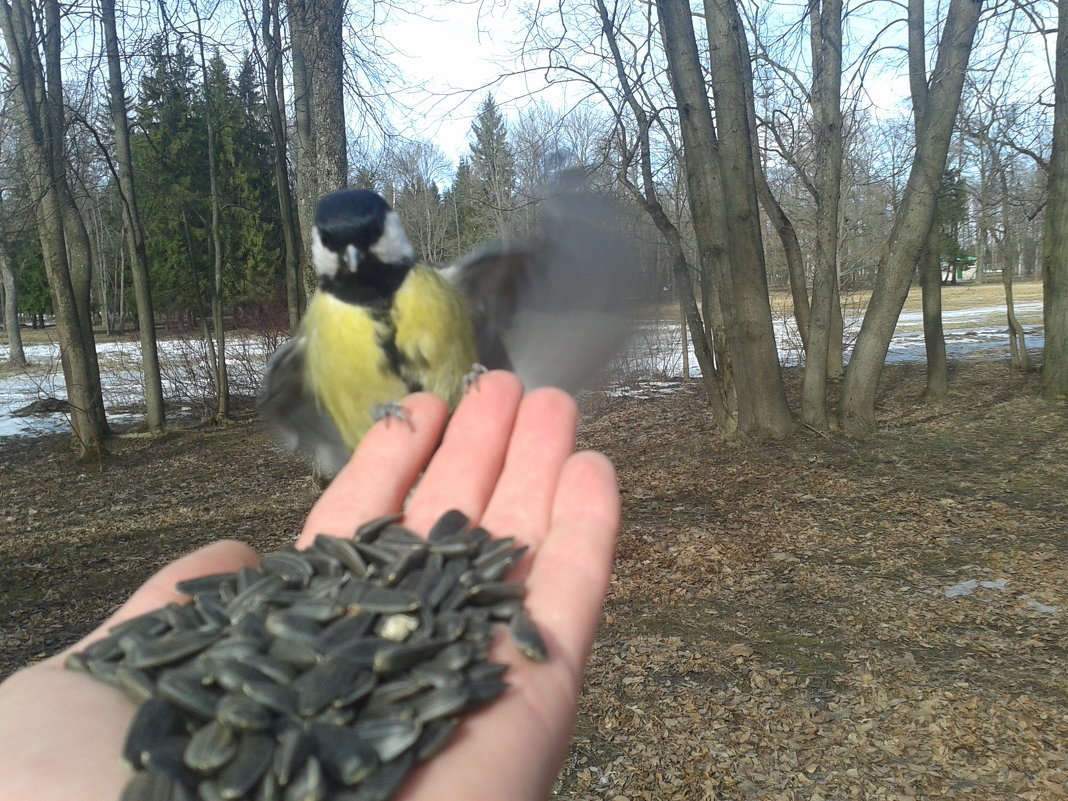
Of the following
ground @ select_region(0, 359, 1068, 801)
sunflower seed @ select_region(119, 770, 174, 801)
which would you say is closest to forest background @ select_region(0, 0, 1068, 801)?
ground @ select_region(0, 359, 1068, 801)

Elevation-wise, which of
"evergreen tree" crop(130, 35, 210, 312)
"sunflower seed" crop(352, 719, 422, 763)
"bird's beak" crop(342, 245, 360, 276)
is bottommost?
"sunflower seed" crop(352, 719, 422, 763)

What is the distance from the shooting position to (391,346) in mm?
2328

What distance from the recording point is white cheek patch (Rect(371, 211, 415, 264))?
2293 millimetres

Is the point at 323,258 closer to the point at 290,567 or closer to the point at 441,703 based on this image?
the point at 290,567

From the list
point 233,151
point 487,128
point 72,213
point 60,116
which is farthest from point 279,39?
point 233,151

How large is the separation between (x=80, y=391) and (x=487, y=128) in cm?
788

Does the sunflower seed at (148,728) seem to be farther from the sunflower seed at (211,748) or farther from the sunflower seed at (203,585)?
the sunflower seed at (203,585)

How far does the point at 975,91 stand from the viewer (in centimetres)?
707

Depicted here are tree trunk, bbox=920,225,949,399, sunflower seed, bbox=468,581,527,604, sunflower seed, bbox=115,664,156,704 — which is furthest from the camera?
tree trunk, bbox=920,225,949,399

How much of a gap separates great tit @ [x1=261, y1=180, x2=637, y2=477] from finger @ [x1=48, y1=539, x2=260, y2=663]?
0.54m

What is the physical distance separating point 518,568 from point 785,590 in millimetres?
2735

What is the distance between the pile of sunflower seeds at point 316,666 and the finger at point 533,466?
125mm

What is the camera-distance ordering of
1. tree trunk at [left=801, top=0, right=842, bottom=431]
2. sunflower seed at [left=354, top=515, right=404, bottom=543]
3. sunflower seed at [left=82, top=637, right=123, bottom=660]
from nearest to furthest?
A: sunflower seed at [left=82, top=637, right=123, bottom=660], sunflower seed at [left=354, top=515, right=404, bottom=543], tree trunk at [left=801, top=0, right=842, bottom=431]

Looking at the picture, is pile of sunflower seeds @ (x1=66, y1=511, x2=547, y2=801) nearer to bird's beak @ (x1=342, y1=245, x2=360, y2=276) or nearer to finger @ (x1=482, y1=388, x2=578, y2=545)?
finger @ (x1=482, y1=388, x2=578, y2=545)
